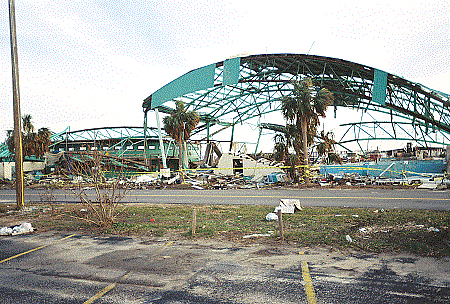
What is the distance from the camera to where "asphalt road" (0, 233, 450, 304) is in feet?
13.8

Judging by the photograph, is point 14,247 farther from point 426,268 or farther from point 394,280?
point 426,268

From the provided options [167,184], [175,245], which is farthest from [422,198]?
[167,184]

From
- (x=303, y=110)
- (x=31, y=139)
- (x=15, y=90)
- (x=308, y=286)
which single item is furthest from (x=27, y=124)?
(x=308, y=286)

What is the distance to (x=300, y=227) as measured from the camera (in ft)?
27.5

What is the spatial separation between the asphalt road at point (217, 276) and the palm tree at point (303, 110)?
58.7 feet

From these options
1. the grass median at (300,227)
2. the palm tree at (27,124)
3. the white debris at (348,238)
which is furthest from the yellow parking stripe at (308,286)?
the palm tree at (27,124)

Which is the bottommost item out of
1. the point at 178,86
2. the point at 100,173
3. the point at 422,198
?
the point at 422,198

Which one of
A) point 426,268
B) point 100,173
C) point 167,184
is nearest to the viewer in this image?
point 426,268

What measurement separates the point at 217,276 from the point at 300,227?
13.4ft

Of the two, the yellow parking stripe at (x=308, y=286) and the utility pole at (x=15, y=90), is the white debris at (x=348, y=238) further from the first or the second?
the utility pole at (x=15, y=90)

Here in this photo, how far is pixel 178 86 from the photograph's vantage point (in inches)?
1232

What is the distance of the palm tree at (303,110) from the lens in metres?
23.3

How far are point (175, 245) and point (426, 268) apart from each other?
5.20 meters

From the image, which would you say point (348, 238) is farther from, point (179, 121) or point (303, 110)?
point (179, 121)
